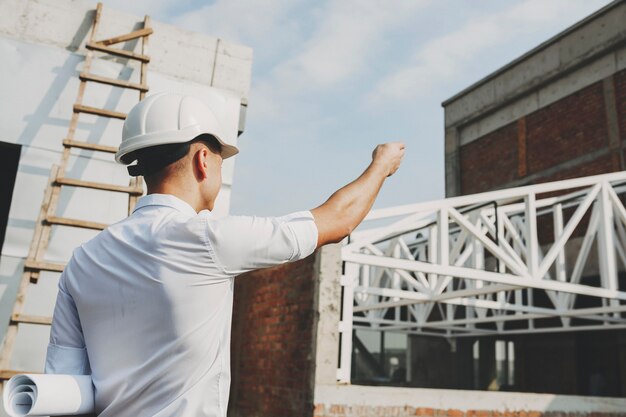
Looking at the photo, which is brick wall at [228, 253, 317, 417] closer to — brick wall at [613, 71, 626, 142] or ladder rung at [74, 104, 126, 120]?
ladder rung at [74, 104, 126, 120]

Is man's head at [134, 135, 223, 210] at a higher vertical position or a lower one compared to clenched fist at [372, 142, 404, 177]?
lower

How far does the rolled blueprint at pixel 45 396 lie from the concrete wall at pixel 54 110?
405 cm

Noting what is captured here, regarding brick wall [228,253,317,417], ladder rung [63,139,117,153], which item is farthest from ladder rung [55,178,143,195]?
brick wall [228,253,317,417]

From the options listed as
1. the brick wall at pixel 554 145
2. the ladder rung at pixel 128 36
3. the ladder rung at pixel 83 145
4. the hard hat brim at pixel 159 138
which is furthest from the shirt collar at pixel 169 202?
the brick wall at pixel 554 145

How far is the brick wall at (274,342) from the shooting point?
5.66 metres

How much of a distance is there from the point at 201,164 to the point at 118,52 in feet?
15.2

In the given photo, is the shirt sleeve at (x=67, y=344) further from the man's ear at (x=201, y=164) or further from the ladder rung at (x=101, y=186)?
the ladder rung at (x=101, y=186)

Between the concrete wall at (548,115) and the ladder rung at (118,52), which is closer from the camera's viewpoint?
the ladder rung at (118,52)

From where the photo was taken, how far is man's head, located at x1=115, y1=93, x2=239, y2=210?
1.37 metres

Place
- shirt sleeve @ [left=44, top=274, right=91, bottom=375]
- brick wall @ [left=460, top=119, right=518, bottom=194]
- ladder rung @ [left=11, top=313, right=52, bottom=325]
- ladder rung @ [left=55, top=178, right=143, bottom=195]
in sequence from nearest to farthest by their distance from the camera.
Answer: shirt sleeve @ [left=44, top=274, right=91, bottom=375] → ladder rung @ [left=11, top=313, right=52, bottom=325] → ladder rung @ [left=55, top=178, right=143, bottom=195] → brick wall @ [left=460, top=119, right=518, bottom=194]

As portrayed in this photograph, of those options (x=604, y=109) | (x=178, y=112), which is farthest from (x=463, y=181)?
(x=178, y=112)

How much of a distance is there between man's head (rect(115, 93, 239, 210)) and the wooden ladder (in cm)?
337

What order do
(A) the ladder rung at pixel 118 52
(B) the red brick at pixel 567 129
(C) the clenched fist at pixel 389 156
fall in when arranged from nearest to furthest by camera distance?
(C) the clenched fist at pixel 389 156
(A) the ladder rung at pixel 118 52
(B) the red brick at pixel 567 129

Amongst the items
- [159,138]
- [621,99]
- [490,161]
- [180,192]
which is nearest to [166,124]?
[159,138]
